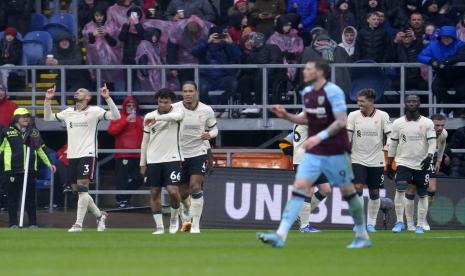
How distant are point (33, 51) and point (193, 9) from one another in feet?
12.3

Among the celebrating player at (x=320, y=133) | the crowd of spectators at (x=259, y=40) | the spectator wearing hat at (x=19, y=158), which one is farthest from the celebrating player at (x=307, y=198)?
the celebrating player at (x=320, y=133)

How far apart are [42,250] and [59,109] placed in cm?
1251

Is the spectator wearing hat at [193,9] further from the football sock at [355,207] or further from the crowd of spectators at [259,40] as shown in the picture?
the football sock at [355,207]

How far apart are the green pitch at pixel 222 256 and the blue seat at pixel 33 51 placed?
1078 cm

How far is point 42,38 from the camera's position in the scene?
105ft

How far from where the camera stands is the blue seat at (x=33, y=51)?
3164 cm

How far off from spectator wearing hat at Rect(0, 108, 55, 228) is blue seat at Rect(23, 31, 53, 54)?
3.72m

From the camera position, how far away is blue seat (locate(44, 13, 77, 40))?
3234 cm

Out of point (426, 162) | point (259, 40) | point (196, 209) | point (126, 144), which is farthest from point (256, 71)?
point (196, 209)

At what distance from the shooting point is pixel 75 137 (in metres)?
24.2

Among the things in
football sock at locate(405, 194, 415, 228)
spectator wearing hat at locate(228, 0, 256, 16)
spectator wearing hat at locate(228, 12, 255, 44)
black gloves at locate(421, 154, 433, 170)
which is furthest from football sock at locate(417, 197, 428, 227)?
spectator wearing hat at locate(228, 0, 256, 16)

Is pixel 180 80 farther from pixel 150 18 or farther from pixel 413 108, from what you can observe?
pixel 413 108

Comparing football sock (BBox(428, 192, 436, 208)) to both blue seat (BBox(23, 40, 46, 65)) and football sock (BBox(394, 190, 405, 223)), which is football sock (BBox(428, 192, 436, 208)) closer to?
football sock (BBox(394, 190, 405, 223))

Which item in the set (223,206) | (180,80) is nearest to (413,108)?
(223,206)
